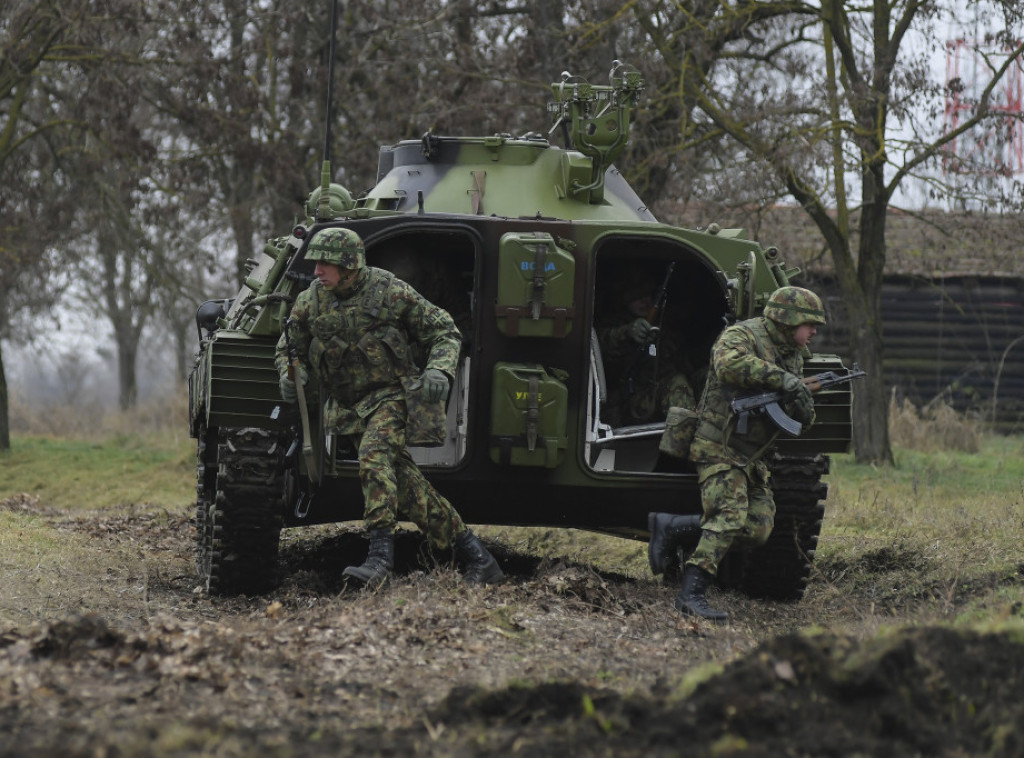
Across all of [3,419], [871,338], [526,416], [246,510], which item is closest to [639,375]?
[526,416]

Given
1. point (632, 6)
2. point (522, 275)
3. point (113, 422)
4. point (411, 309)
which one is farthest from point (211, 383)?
point (113, 422)

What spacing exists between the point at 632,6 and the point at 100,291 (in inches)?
758

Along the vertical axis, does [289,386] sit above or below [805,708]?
above

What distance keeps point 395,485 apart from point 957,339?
16525mm

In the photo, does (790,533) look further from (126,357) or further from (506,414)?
(126,357)

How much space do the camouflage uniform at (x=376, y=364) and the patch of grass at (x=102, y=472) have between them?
6399mm

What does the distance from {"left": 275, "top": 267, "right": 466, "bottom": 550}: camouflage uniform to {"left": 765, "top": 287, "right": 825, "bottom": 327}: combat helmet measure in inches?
Answer: 59.5

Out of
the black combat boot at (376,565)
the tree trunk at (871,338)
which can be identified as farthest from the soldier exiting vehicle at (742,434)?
the tree trunk at (871,338)

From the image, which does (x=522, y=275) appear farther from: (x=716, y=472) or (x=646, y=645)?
(x=646, y=645)

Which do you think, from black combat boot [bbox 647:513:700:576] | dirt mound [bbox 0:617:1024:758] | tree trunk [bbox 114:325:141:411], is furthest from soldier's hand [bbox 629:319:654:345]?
tree trunk [bbox 114:325:141:411]

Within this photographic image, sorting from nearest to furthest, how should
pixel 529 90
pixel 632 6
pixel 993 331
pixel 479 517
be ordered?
1. pixel 479 517
2. pixel 632 6
3. pixel 529 90
4. pixel 993 331

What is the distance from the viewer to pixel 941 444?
700 inches

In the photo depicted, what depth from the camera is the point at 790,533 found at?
8.16m

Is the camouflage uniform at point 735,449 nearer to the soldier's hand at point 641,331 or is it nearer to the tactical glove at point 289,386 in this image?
the soldier's hand at point 641,331
